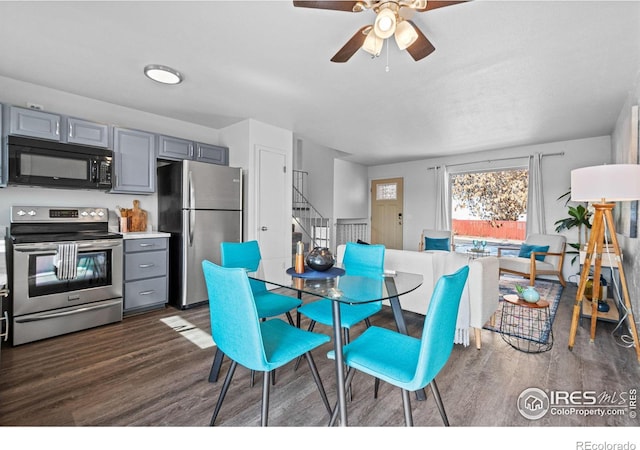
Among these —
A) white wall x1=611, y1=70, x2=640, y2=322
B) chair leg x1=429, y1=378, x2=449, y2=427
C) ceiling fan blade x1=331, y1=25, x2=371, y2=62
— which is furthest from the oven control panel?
white wall x1=611, y1=70, x2=640, y2=322

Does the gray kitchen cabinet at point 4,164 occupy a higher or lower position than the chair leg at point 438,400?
higher

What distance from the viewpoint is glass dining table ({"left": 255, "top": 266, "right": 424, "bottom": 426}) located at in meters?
1.46

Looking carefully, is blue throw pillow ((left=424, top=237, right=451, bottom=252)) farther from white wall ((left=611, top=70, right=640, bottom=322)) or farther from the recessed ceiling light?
the recessed ceiling light

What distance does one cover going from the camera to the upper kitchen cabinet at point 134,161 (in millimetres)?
3344

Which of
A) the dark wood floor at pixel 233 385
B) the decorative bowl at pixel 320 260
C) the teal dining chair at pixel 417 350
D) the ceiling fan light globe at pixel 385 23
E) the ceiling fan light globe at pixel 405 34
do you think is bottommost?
the dark wood floor at pixel 233 385

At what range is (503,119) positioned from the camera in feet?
13.5

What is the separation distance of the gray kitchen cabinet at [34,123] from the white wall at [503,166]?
20.7 ft

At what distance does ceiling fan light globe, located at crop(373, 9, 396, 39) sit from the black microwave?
2.96 metres

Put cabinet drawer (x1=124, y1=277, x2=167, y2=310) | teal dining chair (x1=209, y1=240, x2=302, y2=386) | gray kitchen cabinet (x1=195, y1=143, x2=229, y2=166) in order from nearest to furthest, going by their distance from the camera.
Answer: teal dining chair (x1=209, y1=240, x2=302, y2=386) → cabinet drawer (x1=124, y1=277, x2=167, y2=310) → gray kitchen cabinet (x1=195, y1=143, x2=229, y2=166)

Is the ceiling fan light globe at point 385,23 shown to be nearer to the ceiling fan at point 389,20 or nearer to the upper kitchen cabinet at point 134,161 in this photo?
the ceiling fan at point 389,20

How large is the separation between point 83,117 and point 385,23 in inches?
135

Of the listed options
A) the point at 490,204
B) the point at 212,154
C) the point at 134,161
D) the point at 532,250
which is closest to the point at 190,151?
the point at 212,154

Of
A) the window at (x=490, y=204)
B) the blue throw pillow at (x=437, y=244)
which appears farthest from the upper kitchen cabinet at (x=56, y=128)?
the window at (x=490, y=204)

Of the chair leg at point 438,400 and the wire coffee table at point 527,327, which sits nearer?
the chair leg at point 438,400
